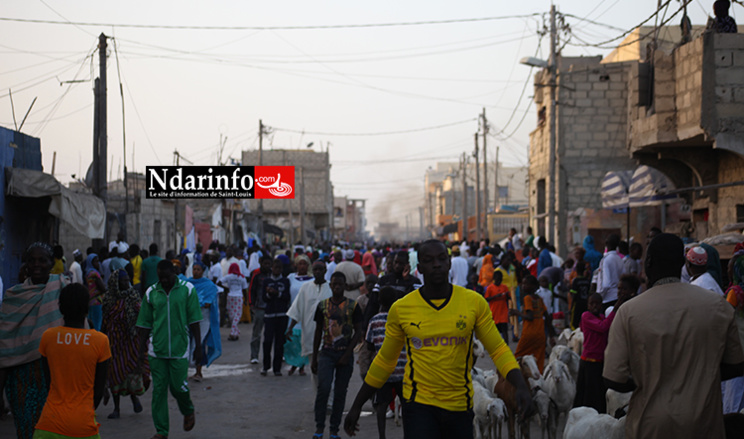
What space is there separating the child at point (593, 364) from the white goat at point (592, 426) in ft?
5.14

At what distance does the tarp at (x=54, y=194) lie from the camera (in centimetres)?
1383

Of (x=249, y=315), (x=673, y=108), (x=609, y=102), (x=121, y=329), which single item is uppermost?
(x=609, y=102)

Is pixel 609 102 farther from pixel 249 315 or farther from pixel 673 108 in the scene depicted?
pixel 249 315

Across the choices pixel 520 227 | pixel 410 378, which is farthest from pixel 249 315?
pixel 520 227

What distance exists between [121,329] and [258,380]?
285cm

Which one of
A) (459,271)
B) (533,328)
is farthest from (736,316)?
(459,271)

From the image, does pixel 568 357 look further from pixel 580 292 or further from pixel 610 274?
pixel 580 292

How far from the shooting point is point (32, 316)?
6770 millimetres

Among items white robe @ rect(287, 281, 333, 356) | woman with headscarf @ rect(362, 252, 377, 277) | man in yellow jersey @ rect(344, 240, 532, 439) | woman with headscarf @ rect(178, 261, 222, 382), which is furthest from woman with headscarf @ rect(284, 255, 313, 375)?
woman with headscarf @ rect(362, 252, 377, 277)

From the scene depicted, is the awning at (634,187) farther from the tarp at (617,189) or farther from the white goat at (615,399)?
the white goat at (615,399)

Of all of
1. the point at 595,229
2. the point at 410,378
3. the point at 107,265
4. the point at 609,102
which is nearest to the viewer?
the point at 410,378

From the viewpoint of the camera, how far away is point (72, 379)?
483cm

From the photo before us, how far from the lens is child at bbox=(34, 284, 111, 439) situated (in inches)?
188

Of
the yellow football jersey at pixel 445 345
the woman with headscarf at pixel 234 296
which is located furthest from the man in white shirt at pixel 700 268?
the woman with headscarf at pixel 234 296
